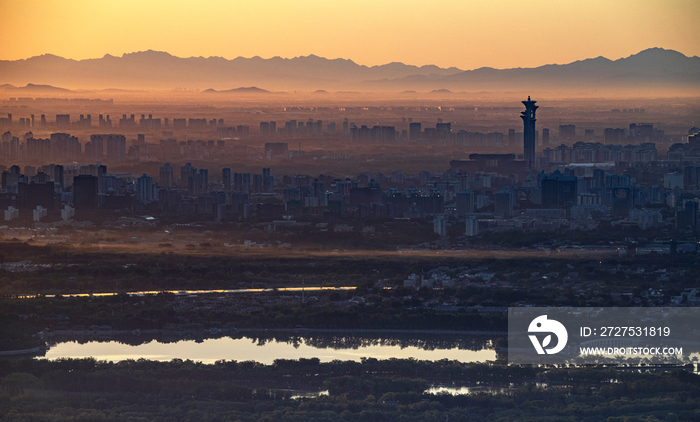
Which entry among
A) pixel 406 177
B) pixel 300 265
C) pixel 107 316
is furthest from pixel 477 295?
pixel 406 177

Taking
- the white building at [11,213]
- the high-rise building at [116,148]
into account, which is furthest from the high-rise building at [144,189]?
the white building at [11,213]

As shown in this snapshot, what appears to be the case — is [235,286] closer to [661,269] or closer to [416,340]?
[416,340]

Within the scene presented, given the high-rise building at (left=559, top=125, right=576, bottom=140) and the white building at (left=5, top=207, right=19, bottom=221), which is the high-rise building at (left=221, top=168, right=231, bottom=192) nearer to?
the white building at (left=5, top=207, right=19, bottom=221)

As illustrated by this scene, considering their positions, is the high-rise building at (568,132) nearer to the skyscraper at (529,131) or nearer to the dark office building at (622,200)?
the skyscraper at (529,131)

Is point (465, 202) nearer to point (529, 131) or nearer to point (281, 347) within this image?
point (529, 131)

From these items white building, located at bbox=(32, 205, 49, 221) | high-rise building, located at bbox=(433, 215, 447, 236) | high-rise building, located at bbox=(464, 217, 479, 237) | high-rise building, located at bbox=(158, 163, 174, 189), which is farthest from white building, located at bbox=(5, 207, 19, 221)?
high-rise building, located at bbox=(464, 217, 479, 237)

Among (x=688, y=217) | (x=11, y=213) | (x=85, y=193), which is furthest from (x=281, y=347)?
(x=688, y=217)
